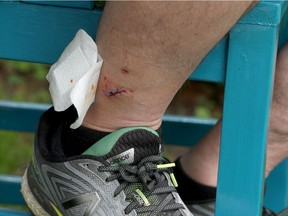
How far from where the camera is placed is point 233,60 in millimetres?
1129

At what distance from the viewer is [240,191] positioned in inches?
46.4

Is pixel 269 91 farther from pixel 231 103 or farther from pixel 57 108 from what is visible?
pixel 57 108

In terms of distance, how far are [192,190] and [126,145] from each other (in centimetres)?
36

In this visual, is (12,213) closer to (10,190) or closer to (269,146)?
(269,146)

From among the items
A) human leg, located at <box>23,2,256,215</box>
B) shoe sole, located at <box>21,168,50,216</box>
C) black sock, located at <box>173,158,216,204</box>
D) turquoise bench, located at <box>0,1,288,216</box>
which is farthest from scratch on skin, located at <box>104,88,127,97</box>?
black sock, located at <box>173,158,216,204</box>

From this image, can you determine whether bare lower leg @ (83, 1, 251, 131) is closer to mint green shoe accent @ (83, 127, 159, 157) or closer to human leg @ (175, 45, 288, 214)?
mint green shoe accent @ (83, 127, 159, 157)

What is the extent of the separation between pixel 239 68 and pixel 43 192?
0.36 meters

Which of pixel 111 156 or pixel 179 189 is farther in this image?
pixel 179 189

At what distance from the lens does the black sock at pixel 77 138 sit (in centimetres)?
118

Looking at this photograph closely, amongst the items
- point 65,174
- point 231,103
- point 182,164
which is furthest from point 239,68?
point 182,164

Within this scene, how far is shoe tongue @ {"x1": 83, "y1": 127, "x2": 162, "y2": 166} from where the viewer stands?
3.76ft

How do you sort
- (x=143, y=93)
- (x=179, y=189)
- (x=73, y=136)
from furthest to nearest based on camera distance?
(x=179, y=189) < (x=73, y=136) < (x=143, y=93)

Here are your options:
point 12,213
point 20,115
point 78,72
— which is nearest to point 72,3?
point 78,72

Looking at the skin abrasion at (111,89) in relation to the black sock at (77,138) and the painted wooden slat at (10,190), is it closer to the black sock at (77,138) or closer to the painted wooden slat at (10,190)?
the black sock at (77,138)
